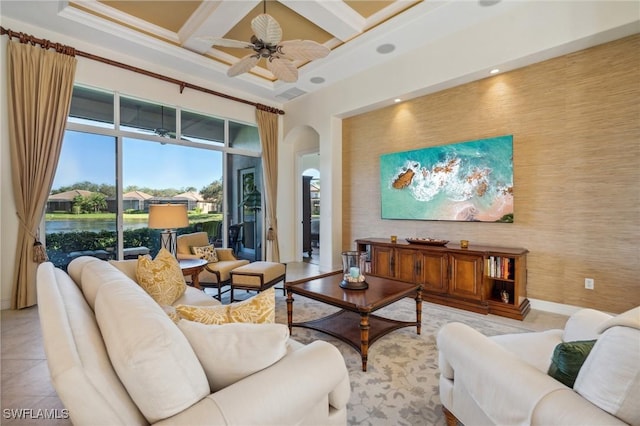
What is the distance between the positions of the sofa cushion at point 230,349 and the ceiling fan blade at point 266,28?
2744mm

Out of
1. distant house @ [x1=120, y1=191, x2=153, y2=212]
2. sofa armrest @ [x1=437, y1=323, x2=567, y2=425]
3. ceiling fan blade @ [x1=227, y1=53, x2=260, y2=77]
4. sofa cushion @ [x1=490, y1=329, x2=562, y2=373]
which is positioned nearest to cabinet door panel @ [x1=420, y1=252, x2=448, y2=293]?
sofa cushion @ [x1=490, y1=329, x2=562, y2=373]

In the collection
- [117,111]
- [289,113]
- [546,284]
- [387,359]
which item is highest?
[289,113]

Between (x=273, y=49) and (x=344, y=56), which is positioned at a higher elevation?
(x=344, y=56)

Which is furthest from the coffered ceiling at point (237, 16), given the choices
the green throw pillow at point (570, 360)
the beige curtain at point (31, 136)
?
the green throw pillow at point (570, 360)

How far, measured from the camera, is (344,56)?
4.43 meters

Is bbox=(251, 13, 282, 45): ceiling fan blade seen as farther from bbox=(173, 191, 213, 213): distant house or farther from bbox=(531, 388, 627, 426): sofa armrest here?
bbox=(531, 388, 627, 426): sofa armrest

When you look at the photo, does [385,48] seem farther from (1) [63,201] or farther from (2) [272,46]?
(1) [63,201]

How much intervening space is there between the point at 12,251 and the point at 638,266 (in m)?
6.88

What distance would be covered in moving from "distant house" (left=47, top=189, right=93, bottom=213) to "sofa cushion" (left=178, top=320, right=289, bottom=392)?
13.3 ft

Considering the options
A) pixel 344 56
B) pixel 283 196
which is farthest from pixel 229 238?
pixel 344 56

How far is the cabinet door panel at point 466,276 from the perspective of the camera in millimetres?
3449

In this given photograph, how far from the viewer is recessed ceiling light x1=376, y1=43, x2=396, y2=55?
4082mm

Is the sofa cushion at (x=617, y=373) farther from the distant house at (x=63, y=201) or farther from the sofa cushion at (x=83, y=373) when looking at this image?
the distant house at (x=63, y=201)

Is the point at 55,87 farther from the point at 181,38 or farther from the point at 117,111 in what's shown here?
the point at 181,38
